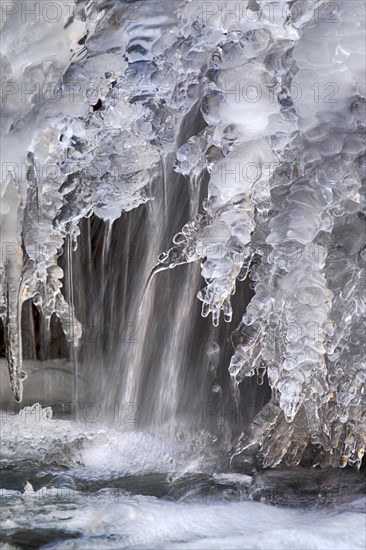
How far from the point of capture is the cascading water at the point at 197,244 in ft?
7.76

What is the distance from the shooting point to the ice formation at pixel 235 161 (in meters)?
2.38

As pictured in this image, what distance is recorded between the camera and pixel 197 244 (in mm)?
2467

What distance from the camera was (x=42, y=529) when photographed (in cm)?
222

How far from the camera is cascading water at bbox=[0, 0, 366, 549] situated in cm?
237

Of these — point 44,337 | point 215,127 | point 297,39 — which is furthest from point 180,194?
point 44,337

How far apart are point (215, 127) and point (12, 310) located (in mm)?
848

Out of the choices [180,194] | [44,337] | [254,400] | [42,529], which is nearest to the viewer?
[42,529]

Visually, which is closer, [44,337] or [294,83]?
[294,83]

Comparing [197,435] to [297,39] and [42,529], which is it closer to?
[42,529]

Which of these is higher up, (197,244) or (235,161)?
(235,161)

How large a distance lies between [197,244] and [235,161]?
24 cm

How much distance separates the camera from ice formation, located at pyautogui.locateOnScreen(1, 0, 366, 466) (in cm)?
238

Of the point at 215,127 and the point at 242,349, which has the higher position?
the point at 215,127

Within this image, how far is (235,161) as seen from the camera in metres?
2.41
